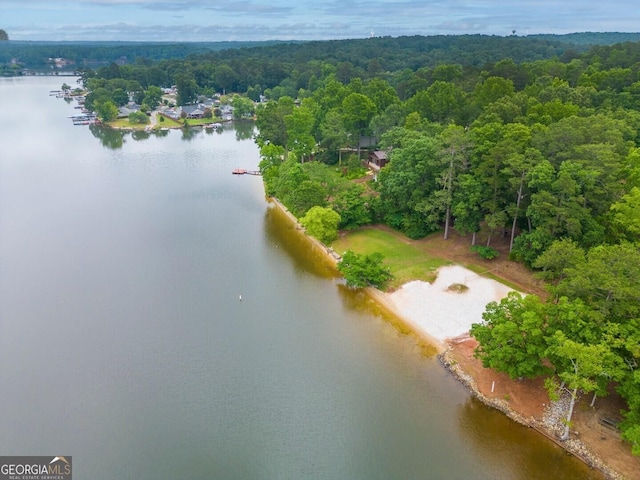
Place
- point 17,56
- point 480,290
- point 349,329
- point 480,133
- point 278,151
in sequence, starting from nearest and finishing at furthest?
point 349,329
point 480,290
point 480,133
point 278,151
point 17,56

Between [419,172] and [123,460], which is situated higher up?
[419,172]

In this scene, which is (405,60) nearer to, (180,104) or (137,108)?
(180,104)

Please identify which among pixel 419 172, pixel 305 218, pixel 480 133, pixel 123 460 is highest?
pixel 480 133

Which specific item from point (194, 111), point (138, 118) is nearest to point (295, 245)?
point (138, 118)

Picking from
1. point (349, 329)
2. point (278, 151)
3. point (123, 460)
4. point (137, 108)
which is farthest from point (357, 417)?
point (137, 108)

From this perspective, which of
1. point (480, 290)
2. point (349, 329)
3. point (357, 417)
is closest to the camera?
point (357, 417)

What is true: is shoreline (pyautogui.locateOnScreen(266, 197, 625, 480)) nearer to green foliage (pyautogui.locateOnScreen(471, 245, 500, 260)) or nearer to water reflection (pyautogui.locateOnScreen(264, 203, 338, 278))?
water reflection (pyautogui.locateOnScreen(264, 203, 338, 278))

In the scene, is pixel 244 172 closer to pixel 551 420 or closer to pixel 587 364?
pixel 551 420

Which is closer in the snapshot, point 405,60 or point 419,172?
point 419,172
